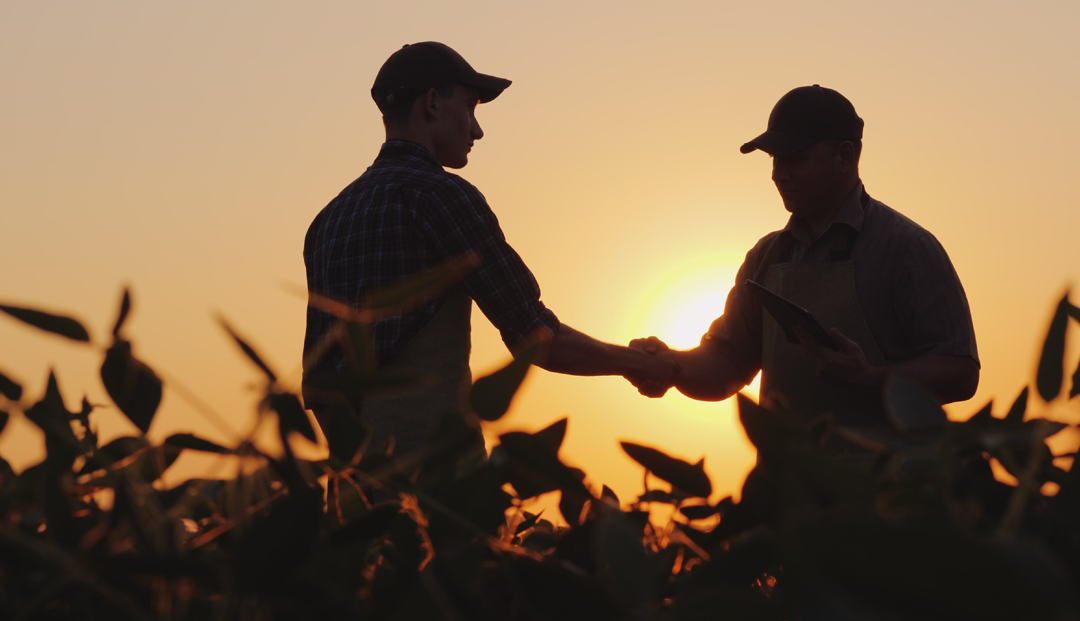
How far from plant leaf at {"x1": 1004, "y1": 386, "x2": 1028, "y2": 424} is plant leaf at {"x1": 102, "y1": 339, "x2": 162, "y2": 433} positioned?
0.45 m

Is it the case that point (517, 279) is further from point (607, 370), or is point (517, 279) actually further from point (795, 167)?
point (795, 167)

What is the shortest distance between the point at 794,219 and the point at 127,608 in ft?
11.2

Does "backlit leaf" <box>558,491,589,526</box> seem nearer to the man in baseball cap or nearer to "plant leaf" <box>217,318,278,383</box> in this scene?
"plant leaf" <box>217,318,278,383</box>

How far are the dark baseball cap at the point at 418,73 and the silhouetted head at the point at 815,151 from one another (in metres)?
1.12

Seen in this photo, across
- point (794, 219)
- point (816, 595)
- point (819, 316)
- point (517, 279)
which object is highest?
point (794, 219)

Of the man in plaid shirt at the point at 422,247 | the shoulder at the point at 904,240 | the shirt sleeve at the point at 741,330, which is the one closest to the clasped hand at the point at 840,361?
the shoulder at the point at 904,240

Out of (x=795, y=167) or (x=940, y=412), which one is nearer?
(x=940, y=412)

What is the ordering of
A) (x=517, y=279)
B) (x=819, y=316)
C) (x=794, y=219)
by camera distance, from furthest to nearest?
(x=794, y=219)
(x=819, y=316)
(x=517, y=279)

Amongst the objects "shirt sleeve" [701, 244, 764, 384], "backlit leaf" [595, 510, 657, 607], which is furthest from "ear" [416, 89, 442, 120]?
"backlit leaf" [595, 510, 657, 607]

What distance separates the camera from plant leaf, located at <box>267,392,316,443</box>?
1.18 ft

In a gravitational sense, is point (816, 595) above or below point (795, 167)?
below

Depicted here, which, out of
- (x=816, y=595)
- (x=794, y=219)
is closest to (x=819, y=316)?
(x=794, y=219)

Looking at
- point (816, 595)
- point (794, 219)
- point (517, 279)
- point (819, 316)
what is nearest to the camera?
point (816, 595)

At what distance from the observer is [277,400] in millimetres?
359
